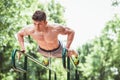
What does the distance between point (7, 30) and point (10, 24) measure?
41cm

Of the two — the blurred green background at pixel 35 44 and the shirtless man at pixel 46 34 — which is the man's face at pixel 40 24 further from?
the blurred green background at pixel 35 44

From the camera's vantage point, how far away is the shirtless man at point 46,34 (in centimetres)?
498

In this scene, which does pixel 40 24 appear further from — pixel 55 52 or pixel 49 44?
pixel 55 52

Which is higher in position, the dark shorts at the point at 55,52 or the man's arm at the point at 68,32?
the man's arm at the point at 68,32

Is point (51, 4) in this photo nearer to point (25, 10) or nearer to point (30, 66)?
point (30, 66)

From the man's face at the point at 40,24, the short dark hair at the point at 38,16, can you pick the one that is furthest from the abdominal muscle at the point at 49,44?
the short dark hair at the point at 38,16

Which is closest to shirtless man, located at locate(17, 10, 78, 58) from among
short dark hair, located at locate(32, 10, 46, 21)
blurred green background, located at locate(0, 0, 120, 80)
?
short dark hair, located at locate(32, 10, 46, 21)

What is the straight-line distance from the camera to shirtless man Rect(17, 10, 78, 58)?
4.98m

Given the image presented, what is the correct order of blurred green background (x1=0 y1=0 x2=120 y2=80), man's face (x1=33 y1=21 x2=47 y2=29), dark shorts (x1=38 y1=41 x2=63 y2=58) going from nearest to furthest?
1. man's face (x1=33 y1=21 x2=47 y2=29)
2. dark shorts (x1=38 y1=41 x2=63 y2=58)
3. blurred green background (x1=0 y1=0 x2=120 y2=80)

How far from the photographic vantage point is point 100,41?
3312 cm

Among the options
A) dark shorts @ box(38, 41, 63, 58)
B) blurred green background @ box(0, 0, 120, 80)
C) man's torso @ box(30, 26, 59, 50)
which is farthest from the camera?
blurred green background @ box(0, 0, 120, 80)

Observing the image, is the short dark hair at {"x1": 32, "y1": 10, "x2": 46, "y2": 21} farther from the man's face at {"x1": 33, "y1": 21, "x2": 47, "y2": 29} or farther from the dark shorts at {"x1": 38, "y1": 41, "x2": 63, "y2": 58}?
the dark shorts at {"x1": 38, "y1": 41, "x2": 63, "y2": 58}

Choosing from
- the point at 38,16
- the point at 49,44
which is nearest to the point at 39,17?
the point at 38,16

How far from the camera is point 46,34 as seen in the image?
5.65 m
